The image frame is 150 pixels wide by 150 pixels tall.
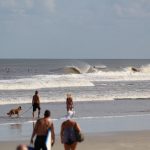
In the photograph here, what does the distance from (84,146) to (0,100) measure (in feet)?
60.2

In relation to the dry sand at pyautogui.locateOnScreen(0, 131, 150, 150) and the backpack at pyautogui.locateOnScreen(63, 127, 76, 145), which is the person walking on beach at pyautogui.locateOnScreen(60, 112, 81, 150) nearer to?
the backpack at pyautogui.locateOnScreen(63, 127, 76, 145)

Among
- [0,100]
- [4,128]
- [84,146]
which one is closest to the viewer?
[84,146]

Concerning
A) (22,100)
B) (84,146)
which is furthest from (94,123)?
(22,100)

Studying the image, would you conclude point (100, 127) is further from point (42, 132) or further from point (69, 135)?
point (42, 132)

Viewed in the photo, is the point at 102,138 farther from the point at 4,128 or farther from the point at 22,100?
the point at 22,100

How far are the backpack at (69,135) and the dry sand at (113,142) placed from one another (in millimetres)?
2813

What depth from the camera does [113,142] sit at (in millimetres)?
15320

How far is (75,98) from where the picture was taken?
34.4 meters

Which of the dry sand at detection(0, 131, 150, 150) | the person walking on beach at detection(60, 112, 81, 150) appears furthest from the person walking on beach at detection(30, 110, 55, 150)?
the dry sand at detection(0, 131, 150, 150)

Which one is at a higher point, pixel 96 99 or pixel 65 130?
pixel 96 99

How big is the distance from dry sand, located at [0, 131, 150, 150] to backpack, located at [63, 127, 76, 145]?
2.81 metres

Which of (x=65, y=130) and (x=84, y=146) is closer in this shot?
(x=65, y=130)

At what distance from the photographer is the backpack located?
11.6 meters

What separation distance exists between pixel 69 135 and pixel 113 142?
4.00m
